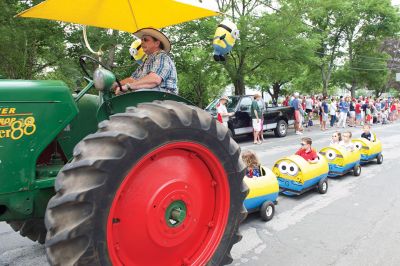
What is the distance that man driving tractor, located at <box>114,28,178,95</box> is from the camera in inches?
116

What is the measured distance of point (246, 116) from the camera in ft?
42.8

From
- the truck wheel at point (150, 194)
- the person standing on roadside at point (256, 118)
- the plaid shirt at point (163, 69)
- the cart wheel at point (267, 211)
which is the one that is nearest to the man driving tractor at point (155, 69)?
the plaid shirt at point (163, 69)

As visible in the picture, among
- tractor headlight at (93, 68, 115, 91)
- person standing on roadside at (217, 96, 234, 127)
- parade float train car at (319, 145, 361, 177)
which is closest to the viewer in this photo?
tractor headlight at (93, 68, 115, 91)

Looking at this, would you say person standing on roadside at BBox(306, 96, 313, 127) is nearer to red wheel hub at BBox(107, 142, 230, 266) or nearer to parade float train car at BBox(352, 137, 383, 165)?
parade float train car at BBox(352, 137, 383, 165)

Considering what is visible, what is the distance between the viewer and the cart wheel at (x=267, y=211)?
4.60m

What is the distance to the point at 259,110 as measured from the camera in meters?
A: 12.6

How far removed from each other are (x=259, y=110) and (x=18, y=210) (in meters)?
10.9

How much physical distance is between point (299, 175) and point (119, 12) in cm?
361

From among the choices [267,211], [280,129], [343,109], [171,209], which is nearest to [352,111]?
[343,109]

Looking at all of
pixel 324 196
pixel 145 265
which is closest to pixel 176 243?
pixel 145 265

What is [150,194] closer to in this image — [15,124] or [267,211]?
[15,124]

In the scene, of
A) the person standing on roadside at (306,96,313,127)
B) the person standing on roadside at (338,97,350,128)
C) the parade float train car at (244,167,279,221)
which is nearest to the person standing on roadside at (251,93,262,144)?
the person standing on roadside at (306,96,313,127)

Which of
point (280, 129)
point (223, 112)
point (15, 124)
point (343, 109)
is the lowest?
point (280, 129)

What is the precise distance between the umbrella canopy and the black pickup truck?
8.11 meters
